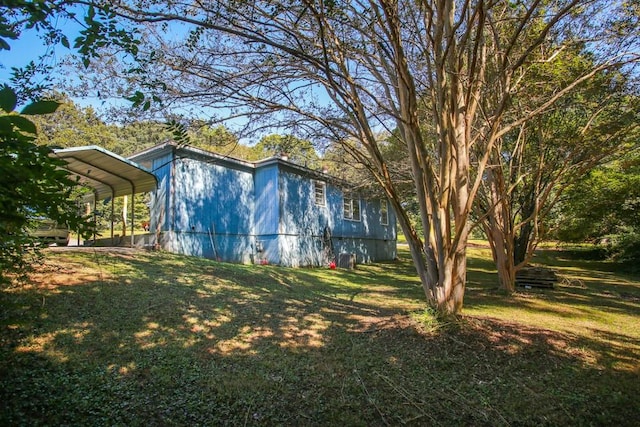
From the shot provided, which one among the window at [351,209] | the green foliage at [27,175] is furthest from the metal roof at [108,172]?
the window at [351,209]

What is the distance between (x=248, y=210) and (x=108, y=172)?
522 cm

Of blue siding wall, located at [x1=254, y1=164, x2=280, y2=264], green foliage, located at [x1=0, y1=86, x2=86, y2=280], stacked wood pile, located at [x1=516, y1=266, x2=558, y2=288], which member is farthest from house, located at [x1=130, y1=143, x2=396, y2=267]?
green foliage, located at [x1=0, y1=86, x2=86, y2=280]

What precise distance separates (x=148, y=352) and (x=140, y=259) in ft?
18.0

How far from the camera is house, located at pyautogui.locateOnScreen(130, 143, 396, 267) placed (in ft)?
38.7

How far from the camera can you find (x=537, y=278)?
10414 mm

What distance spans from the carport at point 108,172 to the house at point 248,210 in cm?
73

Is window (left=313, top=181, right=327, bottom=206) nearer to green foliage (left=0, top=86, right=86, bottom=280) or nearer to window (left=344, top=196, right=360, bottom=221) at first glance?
window (left=344, top=196, right=360, bottom=221)

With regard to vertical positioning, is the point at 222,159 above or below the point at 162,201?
above

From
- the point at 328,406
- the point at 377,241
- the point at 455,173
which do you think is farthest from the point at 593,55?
the point at 377,241

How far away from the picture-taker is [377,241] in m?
20.2


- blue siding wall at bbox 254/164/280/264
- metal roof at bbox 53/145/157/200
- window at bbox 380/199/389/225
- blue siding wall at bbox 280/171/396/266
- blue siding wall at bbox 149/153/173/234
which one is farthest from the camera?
window at bbox 380/199/389/225

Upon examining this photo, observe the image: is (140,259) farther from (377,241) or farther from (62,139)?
(62,139)

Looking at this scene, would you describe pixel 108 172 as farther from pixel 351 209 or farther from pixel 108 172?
pixel 351 209

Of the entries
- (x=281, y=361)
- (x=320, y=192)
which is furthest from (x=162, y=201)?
(x=281, y=361)
